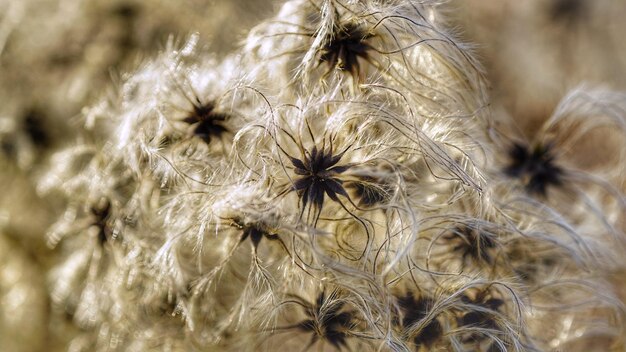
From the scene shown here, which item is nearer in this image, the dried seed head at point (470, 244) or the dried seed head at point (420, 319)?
the dried seed head at point (420, 319)

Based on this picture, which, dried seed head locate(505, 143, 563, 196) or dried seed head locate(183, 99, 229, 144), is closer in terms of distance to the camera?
dried seed head locate(183, 99, 229, 144)

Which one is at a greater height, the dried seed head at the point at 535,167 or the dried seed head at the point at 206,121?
the dried seed head at the point at 206,121

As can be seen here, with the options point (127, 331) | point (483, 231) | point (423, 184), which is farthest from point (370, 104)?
point (127, 331)

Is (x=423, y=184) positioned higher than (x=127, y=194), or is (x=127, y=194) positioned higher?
(x=423, y=184)

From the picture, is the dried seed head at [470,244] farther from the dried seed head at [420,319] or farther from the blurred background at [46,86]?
the blurred background at [46,86]

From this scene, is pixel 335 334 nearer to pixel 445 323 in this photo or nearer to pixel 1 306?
pixel 445 323

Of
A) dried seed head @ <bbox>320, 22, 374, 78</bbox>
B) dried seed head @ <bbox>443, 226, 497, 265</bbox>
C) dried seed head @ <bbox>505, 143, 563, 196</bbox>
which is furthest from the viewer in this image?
dried seed head @ <bbox>505, 143, 563, 196</bbox>

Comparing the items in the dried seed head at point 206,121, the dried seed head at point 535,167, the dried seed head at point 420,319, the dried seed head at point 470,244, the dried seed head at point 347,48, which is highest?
the dried seed head at point 347,48

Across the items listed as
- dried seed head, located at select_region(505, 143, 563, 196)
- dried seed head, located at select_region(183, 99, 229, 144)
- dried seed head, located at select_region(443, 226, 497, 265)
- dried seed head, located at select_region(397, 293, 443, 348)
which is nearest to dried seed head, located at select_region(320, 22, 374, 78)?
dried seed head, located at select_region(183, 99, 229, 144)

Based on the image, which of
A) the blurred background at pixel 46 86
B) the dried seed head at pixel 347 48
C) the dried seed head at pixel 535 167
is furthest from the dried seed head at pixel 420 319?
the blurred background at pixel 46 86

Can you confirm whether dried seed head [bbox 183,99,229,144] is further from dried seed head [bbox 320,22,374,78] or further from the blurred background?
the blurred background

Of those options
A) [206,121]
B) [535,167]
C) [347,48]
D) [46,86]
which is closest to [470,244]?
[347,48]
